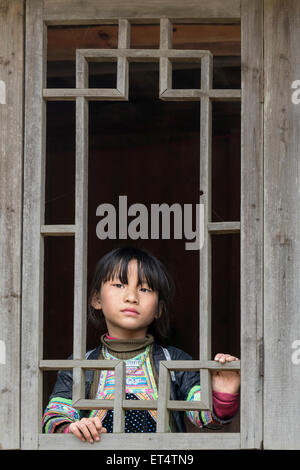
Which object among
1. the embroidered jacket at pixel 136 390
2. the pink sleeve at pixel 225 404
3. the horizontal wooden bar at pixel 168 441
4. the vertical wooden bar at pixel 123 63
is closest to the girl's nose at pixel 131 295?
the embroidered jacket at pixel 136 390

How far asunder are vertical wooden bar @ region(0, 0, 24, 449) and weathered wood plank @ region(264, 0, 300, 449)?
2.32 feet

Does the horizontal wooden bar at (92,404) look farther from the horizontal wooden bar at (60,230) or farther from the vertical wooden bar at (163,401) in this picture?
the horizontal wooden bar at (60,230)

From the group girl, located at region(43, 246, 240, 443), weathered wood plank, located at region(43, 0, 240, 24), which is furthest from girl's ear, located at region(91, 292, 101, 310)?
weathered wood plank, located at region(43, 0, 240, 24)

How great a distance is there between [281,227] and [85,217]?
56 centimetres

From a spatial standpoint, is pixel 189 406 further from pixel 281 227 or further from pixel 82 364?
pixel 281 227

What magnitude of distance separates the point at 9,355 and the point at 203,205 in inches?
27.5

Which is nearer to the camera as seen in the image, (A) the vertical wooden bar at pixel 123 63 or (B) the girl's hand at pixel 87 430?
(B) the girl's hand at pixel 87 430

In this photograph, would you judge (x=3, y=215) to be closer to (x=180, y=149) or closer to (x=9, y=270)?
(x=9, y=270)

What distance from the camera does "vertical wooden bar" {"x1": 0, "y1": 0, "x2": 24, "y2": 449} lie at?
2.85 meters

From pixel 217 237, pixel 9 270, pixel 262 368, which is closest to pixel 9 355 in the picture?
pixel 9 270

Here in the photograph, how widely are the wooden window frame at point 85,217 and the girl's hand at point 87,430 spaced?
1.0 inches

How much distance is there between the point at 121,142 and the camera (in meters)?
5.46

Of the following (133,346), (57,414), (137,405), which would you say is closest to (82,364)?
(137,405)

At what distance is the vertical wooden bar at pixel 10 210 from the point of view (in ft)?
9.34
